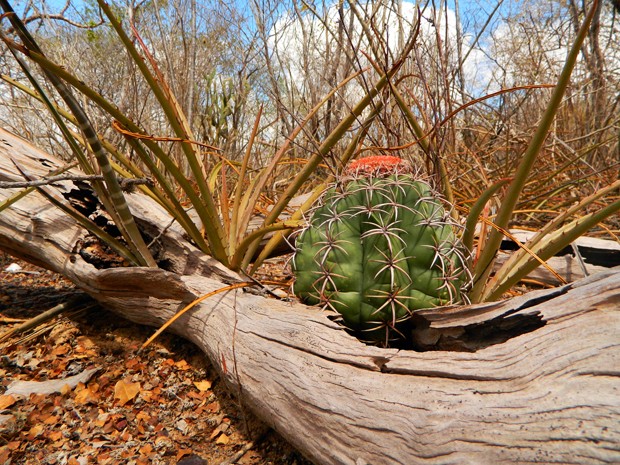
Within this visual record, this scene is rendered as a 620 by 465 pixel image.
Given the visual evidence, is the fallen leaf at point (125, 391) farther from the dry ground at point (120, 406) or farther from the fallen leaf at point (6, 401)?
the fallen leaf at point (6, 401)

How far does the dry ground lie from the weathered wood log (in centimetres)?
12

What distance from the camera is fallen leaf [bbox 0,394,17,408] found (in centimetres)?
133

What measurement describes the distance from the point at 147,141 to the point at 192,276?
52 cm

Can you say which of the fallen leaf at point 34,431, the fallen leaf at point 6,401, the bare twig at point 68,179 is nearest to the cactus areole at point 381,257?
the bare twig at point 68,179

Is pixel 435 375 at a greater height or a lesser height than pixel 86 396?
greater

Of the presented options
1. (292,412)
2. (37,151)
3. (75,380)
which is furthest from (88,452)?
(37,151)

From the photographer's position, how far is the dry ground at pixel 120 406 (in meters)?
1.15

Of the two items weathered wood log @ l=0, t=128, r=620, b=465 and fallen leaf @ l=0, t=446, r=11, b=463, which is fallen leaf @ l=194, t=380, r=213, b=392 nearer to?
weathered wood log @ l=0, t=128, r=620, b=465

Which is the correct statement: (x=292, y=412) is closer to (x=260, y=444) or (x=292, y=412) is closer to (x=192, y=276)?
(x=260, y=444)

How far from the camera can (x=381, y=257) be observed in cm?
122

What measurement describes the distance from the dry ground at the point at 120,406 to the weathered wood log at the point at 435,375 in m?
0.12

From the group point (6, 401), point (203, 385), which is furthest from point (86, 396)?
point (203, 385)

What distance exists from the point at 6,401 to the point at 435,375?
1.31 meters

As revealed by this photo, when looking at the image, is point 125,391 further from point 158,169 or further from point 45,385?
point 158,169
